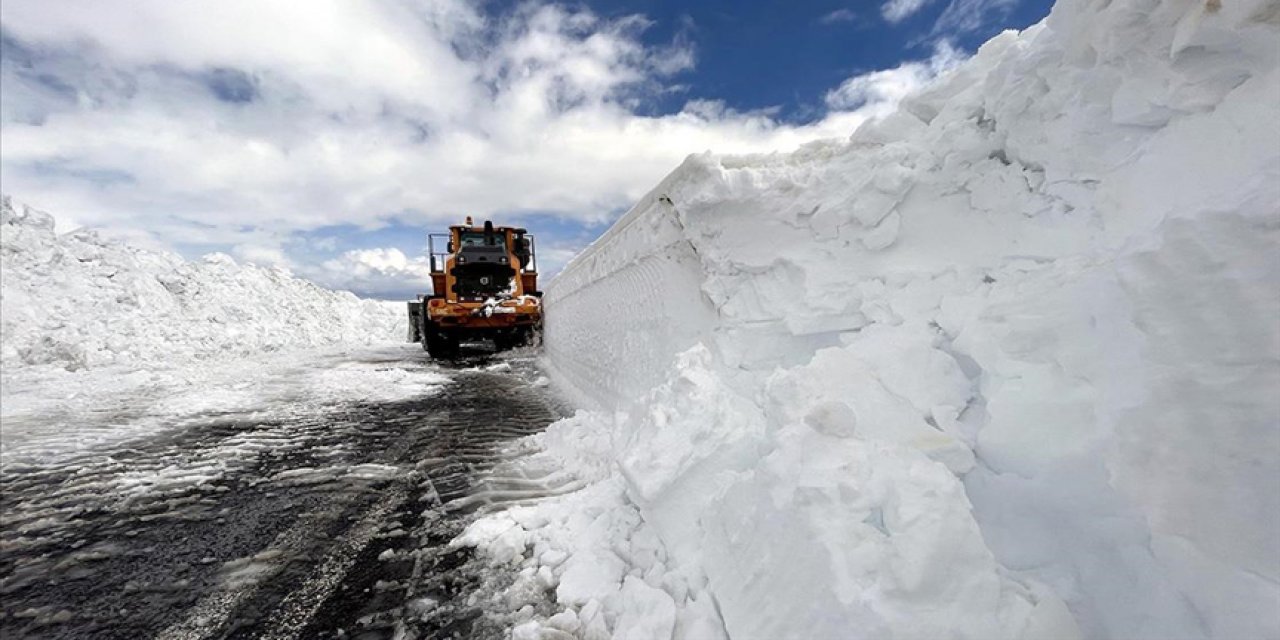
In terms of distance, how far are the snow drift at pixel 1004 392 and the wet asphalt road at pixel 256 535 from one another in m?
0.44

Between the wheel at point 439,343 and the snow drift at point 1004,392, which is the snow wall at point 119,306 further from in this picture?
the snow drift at point 1004,392

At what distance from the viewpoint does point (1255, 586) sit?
3.34 feet

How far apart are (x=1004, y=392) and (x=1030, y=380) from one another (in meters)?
0.08

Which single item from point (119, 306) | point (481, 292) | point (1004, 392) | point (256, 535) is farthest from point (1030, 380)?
point (119, 306)

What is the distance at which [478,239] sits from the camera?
12.6 metres

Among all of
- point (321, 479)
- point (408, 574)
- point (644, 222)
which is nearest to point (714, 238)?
point (644, 222)

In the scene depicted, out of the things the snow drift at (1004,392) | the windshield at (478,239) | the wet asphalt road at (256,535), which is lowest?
the wet asphalt road at (256,535)

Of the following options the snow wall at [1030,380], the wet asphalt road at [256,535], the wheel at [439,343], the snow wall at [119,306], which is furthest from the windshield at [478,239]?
the snow wall at [1030,380]

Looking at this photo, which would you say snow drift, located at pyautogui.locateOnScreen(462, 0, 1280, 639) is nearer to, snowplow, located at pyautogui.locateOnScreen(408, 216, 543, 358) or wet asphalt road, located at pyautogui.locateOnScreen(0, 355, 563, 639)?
wet asphalt road, located at pyautogui.locateOnScreen(0, 355, 563, 639)

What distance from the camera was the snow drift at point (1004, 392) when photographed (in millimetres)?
1096

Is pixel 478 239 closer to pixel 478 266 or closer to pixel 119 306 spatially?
pixel 478 266

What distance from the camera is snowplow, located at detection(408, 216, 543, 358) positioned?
A: 36.5 ft

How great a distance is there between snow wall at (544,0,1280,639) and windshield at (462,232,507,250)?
418 inches

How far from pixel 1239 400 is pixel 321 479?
4.52 m
